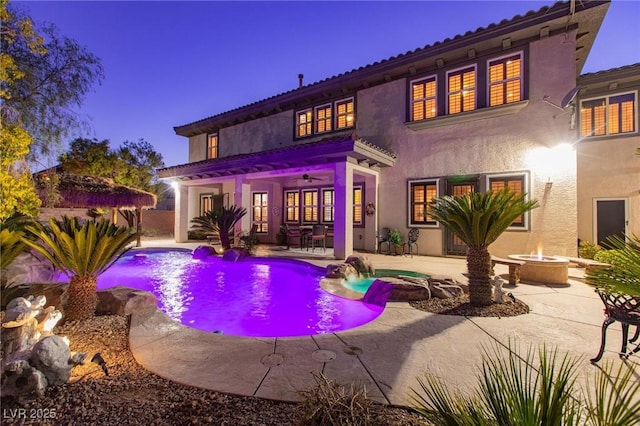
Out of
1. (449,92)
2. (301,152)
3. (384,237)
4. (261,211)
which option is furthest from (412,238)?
(261,211)

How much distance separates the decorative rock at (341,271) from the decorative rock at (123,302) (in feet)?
14.0

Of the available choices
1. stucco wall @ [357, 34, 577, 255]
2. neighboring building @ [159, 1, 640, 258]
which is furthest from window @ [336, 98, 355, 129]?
stucco wall @ [357, 34, 577, 255]

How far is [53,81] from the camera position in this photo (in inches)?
229

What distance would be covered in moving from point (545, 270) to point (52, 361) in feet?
28.0

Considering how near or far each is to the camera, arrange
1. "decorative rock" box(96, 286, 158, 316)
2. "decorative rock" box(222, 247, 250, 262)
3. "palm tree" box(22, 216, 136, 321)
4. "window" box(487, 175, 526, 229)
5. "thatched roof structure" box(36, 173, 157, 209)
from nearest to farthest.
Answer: "palm tree" box(22, 216, 136, 321) < "decorative rock" box(96, 286, 158, 316) < "window" box(487, 175, 526, 229) < "decorative rock" box(222, 247, 250, 262) < "thatched roof structure" box(36, 173, 157, 209)

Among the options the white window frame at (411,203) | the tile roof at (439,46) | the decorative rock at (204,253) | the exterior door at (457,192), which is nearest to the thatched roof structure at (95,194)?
the decorative rock at (204,253)

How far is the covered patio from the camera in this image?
32.4 feet

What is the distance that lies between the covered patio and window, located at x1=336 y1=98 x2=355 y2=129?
7.50 feet

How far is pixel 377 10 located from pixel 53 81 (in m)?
9.07

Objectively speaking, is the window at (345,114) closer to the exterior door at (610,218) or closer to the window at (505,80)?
the window at (505,80)

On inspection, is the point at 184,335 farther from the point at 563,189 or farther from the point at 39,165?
the point at 563,189

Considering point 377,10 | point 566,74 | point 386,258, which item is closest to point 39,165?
point 386,258

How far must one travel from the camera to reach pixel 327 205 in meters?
13.9

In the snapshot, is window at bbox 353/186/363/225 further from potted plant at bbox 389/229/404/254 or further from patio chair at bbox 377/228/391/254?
potted plant at bbox 389/229/404/254
